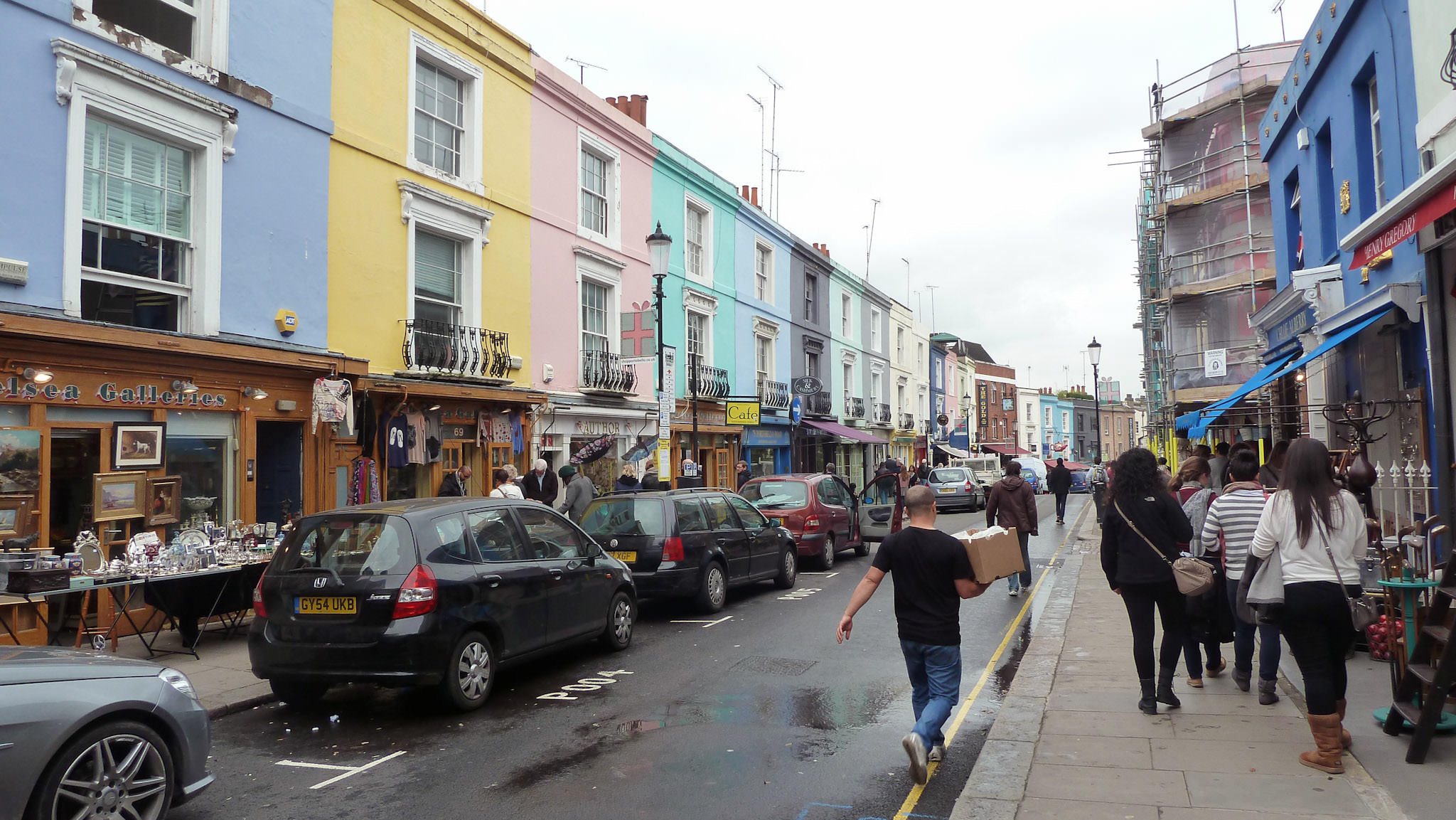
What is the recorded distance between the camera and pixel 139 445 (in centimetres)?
942

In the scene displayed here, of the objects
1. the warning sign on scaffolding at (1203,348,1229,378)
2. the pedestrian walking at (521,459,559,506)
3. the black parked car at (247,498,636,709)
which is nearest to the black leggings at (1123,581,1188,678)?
the black parked car at (247,498,636,709)

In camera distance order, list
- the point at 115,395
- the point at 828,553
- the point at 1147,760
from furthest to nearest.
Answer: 1. the point at 828,553
2. the point at 115,395
3. the point at 1147,760

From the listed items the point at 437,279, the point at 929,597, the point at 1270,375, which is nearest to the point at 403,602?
the point at 929,597

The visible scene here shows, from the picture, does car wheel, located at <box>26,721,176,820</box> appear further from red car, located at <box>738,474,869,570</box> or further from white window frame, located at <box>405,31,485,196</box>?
white window frame, located at <box>405,31,485,196</box>

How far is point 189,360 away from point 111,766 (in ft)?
22.6

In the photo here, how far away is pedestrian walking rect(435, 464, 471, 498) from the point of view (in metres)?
12.8

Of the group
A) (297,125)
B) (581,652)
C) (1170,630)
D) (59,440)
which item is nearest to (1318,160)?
(1170,630)

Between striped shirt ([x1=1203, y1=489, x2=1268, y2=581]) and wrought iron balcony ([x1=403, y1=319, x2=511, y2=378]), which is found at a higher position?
wrought iron balcony ([x1=403, y1=319, x2=511, y2=378])

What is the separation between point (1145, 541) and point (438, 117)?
12.6 m

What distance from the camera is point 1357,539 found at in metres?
4.82

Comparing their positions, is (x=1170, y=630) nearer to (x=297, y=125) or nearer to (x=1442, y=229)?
(x=1442, y=229)

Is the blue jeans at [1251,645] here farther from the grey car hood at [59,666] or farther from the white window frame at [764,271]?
the white window frame at [764,271]

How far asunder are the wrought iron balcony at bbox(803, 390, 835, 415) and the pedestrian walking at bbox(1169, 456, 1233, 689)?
869 inches

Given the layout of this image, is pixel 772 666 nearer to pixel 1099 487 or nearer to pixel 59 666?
pixel 59 666
